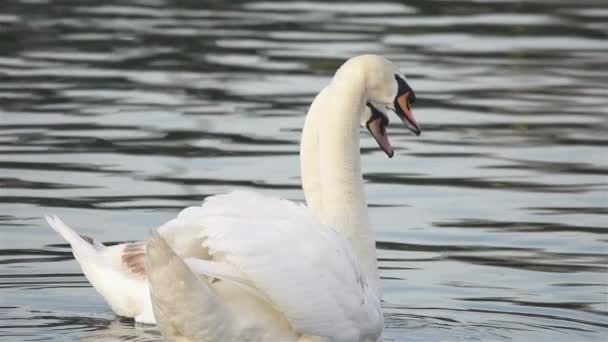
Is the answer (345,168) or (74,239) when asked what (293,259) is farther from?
(74,239)

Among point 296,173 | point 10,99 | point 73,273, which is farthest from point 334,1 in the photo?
point 73,273

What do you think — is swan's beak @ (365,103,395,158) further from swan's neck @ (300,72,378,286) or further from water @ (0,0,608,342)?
water @ (0,0,608,342)

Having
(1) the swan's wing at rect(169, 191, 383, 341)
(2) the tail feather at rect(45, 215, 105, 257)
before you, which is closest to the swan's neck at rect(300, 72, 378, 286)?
(1) the swan's wing at rect(169, 191, 383, 341)

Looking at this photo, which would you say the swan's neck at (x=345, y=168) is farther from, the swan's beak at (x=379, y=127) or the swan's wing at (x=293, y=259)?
the swan's wing at (x=293, y=259)

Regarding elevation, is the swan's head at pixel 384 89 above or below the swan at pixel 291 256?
above

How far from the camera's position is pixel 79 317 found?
30.8ft

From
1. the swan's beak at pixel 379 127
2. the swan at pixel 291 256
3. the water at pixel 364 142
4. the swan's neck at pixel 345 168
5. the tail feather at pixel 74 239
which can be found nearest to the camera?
the swan at pixel 291 256

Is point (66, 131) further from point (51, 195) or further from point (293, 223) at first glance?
point (293, 223)

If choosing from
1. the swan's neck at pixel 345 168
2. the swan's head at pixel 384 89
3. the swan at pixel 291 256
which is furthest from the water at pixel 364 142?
the swan's head at pixel 384 89

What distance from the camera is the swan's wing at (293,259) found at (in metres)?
7.57

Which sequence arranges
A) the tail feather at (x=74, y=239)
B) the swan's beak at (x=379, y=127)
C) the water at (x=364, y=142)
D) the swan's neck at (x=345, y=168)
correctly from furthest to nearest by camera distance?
the water at (x=364, y=142) < the tail feather at (x=74, y=239) < the swan's beak at (x=379, y=127) < the swan's neck at (x=345, y=168)

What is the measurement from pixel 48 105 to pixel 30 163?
2508 mm

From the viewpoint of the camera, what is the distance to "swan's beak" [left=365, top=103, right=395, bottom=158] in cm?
A: 910

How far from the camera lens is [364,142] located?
1483cm
